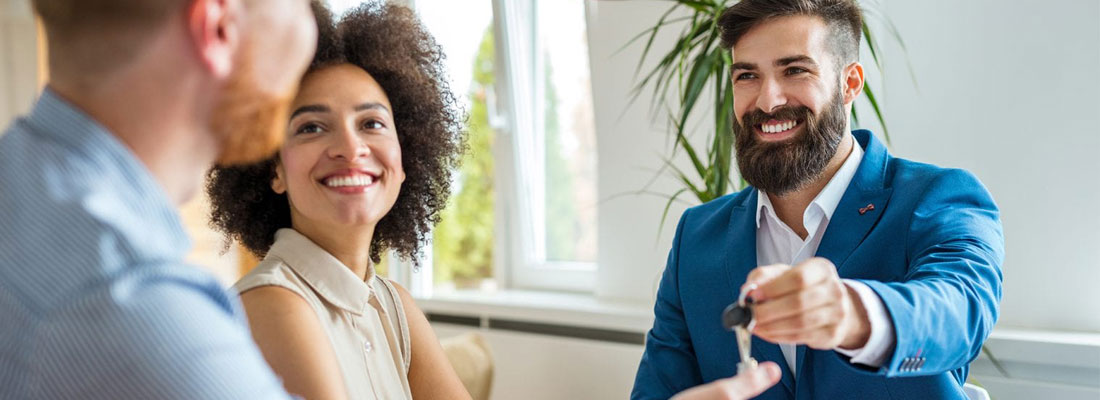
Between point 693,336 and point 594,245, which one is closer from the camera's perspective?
point 693,336

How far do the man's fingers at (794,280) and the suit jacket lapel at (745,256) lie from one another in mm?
650

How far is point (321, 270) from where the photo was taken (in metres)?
1.62

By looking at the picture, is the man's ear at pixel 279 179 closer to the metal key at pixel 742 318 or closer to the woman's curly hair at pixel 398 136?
the woman's curly hair at pixel 398 136

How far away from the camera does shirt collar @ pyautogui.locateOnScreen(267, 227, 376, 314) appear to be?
161 cm

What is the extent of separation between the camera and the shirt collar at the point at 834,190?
187cm

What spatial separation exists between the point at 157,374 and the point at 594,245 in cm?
335

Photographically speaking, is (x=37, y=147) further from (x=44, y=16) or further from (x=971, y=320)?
(x=971, y=320)

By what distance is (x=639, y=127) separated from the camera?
3248 mm

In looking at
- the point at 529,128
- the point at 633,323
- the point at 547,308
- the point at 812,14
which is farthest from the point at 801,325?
the point at 529,128

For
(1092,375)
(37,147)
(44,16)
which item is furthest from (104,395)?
(1092,375)

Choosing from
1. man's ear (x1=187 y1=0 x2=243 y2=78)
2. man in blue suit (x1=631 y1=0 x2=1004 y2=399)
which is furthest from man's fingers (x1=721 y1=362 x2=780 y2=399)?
man's ear (x1=187 y1=0 x2=243 y2=78)

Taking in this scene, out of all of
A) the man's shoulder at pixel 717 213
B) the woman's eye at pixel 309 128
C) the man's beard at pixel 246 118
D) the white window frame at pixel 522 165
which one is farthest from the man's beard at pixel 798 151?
the white window frame at pixel 522 165

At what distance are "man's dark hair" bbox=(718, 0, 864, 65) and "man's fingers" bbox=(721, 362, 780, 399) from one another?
100 centimetres

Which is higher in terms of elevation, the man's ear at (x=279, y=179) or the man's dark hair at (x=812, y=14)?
the man's dark hair at (x=812, y=14)
